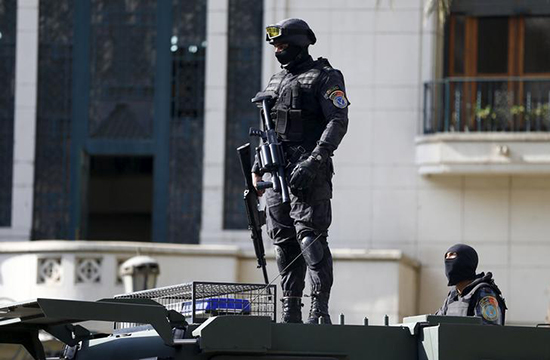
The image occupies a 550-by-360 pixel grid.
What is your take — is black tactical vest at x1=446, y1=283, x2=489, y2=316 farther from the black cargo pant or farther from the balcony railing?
the balcony railing

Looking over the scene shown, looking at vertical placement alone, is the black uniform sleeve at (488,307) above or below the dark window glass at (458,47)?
below

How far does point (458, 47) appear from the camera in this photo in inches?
957

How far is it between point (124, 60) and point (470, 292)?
613 inches

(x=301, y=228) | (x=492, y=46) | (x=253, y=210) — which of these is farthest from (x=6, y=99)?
(x=301, y=228)

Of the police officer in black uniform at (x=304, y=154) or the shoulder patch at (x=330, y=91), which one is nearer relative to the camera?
the police officer in black uniform at (x=304, y=154)

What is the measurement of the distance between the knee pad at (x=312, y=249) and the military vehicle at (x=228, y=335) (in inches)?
46.3

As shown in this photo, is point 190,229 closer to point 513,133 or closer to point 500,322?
point 513,133

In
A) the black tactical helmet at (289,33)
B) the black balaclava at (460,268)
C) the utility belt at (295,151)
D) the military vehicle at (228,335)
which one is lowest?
the military vehicle at (228,335)

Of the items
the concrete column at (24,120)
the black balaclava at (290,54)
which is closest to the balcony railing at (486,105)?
the concrete column at (24,120)

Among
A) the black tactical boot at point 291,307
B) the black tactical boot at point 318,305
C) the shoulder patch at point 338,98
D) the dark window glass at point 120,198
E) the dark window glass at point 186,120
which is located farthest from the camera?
the dark window glass at point 120,198

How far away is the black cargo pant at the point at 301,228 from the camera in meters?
9.97

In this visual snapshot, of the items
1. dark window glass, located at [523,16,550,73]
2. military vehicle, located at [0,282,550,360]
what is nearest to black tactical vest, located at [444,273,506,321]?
military vehicle, located at [0,282,550,360]

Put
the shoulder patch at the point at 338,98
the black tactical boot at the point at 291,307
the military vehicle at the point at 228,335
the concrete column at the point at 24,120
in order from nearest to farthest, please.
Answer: the military vehicle at the point at 228,335, the black tactical boot at the point at 291,307, the shoulder patch at the point at 338,98, the concrete column at the point at 24,120

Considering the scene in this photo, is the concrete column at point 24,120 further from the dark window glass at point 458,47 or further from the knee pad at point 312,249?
the knee pad at point 312,249
